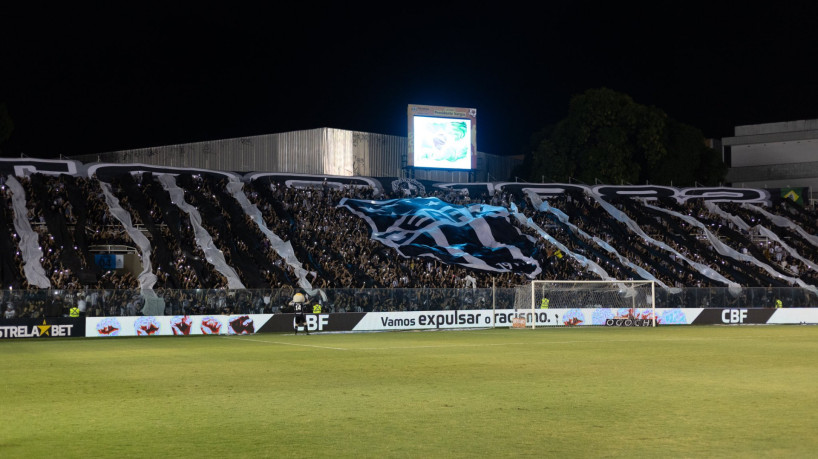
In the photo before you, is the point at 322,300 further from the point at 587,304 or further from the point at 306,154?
the point at 306,154

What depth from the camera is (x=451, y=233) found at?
5328 centimetres

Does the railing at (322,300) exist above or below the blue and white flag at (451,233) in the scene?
below

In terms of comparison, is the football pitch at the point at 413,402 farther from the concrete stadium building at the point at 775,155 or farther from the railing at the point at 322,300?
the concrete stadium building at the point at 775,155

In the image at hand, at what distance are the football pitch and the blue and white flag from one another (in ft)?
75.2

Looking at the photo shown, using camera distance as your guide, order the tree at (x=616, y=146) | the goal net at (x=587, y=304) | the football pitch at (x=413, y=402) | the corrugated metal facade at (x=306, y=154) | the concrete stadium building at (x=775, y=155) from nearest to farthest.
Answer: the football pitch at (x=413, y=402)
the goal net at (x=587, y=304)
the corrugated metal facade at (x=306, y=154)
the tree at (x=616, y=146)
the concrete stadium building at (x=775, y=155)

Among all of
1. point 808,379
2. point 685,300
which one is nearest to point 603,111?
point 685,300

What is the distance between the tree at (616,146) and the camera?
67.8 meters

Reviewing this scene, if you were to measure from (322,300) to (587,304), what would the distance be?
12.6m

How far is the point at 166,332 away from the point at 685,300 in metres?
23.5

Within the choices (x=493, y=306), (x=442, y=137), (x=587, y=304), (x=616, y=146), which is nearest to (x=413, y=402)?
(x=493, y=306)

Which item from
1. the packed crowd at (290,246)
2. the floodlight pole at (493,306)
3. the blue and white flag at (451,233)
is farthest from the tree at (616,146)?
the floodlight pole at (493,306)

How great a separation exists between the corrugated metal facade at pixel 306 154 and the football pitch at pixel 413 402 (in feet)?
103

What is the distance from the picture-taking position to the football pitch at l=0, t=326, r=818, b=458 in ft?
34.8

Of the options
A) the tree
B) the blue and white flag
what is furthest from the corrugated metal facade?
the tree
